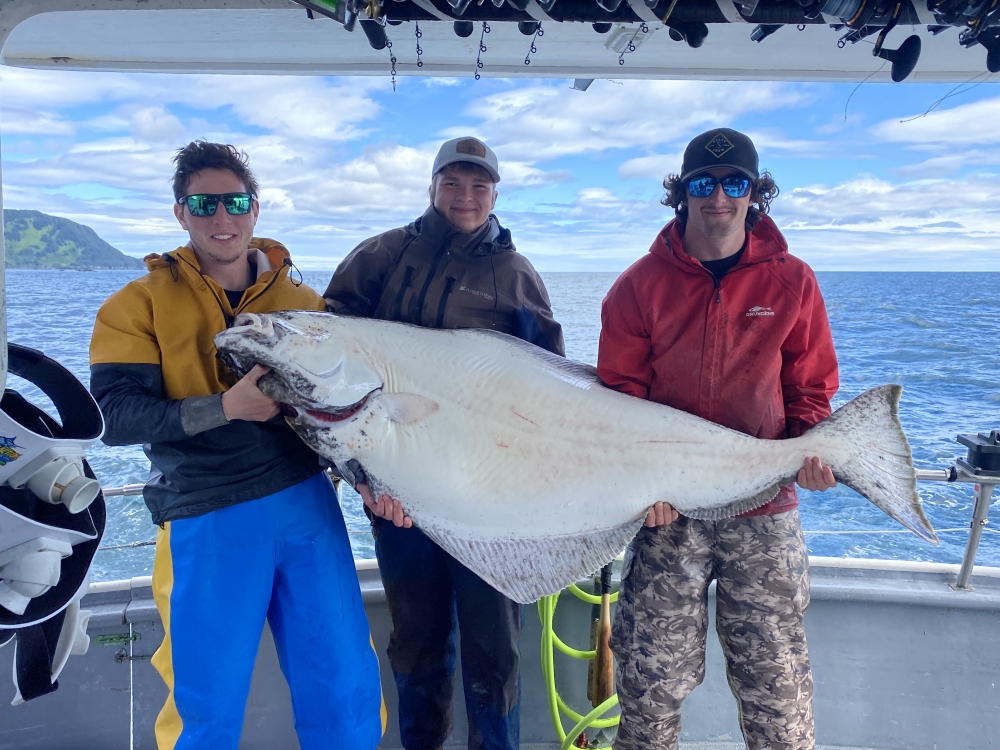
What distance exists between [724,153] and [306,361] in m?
1.60

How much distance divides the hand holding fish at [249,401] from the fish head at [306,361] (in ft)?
0.06

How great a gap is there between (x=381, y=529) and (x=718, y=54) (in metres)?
2.75

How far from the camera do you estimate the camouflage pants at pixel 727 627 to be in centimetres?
215

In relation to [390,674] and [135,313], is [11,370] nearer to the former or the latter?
[135,313]

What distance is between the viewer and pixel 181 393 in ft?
6.79

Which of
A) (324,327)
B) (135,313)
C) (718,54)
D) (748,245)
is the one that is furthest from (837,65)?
(135,313)

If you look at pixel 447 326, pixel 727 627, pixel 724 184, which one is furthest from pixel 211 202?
pixel 727 627

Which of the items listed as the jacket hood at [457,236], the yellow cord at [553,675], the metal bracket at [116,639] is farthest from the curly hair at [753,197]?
the metal bracket at [116,639]

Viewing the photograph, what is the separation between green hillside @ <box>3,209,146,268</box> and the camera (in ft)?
30.7

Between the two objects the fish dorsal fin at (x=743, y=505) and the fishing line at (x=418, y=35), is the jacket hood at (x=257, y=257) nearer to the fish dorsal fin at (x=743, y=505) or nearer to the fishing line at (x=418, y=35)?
the fishing line at (x=418, y=35)

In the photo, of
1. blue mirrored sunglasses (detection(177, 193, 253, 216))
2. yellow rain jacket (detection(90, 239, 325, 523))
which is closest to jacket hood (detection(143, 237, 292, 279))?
yellow rain jacket (detection(90, 239, 325, 523))

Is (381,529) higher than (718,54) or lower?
lower

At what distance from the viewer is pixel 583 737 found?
9.57 ft

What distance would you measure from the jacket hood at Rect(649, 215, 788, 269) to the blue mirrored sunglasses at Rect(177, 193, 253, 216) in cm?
151
